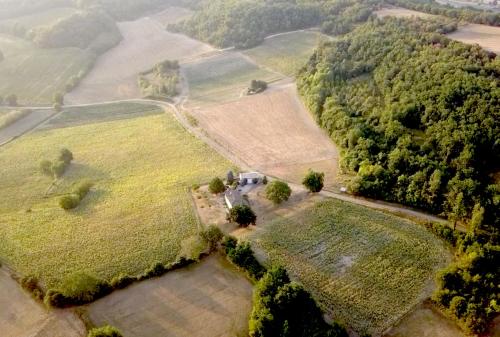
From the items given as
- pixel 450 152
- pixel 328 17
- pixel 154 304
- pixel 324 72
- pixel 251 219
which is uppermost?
pixel 328 17

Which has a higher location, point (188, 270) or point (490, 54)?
point (490, 54)

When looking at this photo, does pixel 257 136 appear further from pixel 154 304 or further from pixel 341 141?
pixel 154 304

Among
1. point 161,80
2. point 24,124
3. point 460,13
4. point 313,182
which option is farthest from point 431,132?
point 24,124

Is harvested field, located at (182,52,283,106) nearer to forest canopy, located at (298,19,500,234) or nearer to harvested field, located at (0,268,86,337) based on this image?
forest canopy, located at (298,19,500,234)

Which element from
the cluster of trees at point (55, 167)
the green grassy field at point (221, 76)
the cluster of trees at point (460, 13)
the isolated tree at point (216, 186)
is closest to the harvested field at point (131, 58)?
the green grassy field at point (221, 76)

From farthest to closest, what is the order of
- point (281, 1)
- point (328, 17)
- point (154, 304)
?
point (281, 1) < point (328, 17) < point (154, 304)

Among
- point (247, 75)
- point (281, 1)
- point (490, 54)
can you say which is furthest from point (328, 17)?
point (490, 54)

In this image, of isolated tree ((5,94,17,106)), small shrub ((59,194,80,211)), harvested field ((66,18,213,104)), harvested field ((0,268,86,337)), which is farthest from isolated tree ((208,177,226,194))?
isolated tree ((5,94,17,106))

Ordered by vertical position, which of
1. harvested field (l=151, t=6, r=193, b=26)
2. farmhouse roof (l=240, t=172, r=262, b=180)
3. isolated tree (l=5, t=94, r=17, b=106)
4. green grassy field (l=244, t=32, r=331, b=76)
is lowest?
farmhouse roof (l=240, t=172, r=262, b=180)
